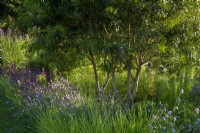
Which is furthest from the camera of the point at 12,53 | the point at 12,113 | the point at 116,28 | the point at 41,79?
the point at 12,53

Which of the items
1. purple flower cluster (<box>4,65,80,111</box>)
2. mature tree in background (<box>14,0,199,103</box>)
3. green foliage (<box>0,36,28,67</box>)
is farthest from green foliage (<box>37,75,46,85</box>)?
green foliage (<box>0,36,28,67</box>)

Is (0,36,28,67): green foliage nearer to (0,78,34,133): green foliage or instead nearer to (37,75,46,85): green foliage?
(37,75,46,85): green foliage

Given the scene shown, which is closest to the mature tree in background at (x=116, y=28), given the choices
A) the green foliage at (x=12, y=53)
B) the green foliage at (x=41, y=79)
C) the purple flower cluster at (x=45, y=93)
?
the purple flower cluster at (x=45, y=93)

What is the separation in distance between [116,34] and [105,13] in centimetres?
60

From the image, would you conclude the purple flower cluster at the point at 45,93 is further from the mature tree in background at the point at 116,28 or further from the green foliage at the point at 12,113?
the mature tree in background at the point at 116,28

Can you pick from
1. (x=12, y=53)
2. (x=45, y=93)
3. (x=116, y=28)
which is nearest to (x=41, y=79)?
(x=45, y=93)

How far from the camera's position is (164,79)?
6.89m

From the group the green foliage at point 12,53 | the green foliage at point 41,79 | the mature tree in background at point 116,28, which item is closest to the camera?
the mature tree in background at point 116,28

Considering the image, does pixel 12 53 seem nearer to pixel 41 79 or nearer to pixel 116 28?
pixel 41 79

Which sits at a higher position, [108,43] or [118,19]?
[118,19]

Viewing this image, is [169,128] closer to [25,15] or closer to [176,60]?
[176,60]

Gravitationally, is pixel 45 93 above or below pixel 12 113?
above

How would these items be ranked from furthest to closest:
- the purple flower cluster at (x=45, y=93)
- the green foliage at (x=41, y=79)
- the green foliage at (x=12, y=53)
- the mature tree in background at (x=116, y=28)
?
the green foliage at (x=12, y=53) < the green foliage at (x=41, y=79) < the purple flower cluster at (x=45, y=93) < the mature tree in background at (x=116, y=28)

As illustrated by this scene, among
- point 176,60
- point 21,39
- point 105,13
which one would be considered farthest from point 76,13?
point 21,39
